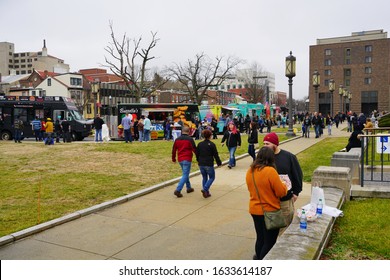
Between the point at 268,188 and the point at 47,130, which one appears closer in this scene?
the point at 268,188

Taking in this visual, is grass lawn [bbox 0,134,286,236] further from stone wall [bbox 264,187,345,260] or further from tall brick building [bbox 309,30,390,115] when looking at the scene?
tall brick building [bbox 309,30,390,115]

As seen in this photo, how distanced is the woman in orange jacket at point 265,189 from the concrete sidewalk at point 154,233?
0.80m

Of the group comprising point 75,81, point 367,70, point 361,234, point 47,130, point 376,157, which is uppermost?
point 367,70

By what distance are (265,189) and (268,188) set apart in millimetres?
38

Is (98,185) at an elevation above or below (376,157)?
below

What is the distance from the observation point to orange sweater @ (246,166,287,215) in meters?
4.40

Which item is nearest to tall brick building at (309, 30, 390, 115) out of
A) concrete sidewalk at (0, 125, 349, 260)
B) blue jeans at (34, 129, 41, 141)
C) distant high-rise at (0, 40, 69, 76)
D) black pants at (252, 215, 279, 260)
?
distant high-rise at (0, 40, 69, 76)

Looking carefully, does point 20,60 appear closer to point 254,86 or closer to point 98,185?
point 254,86

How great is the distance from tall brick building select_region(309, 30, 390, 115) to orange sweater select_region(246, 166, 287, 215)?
80.8 meters

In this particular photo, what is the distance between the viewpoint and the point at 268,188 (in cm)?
445

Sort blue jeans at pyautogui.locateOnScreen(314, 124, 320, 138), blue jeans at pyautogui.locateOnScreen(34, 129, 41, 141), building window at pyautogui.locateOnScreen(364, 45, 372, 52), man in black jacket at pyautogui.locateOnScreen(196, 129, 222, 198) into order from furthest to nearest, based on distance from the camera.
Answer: building window at pyautogui.locateOnScreen(364, 45, 372, 52) → blue jeans at pyautogui.locateOnScreen(34, 129, 41, 141) → blue jeans at pyautogui.locateOnScreen(314, 124, 320, 138) → man in black jacket at pyautogui.locateOnScreen(196, 129, 222, 198)

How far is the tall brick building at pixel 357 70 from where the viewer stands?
81.1 m

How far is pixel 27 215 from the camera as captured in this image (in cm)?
743

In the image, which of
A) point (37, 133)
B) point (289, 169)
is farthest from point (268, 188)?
point (37, 133)
